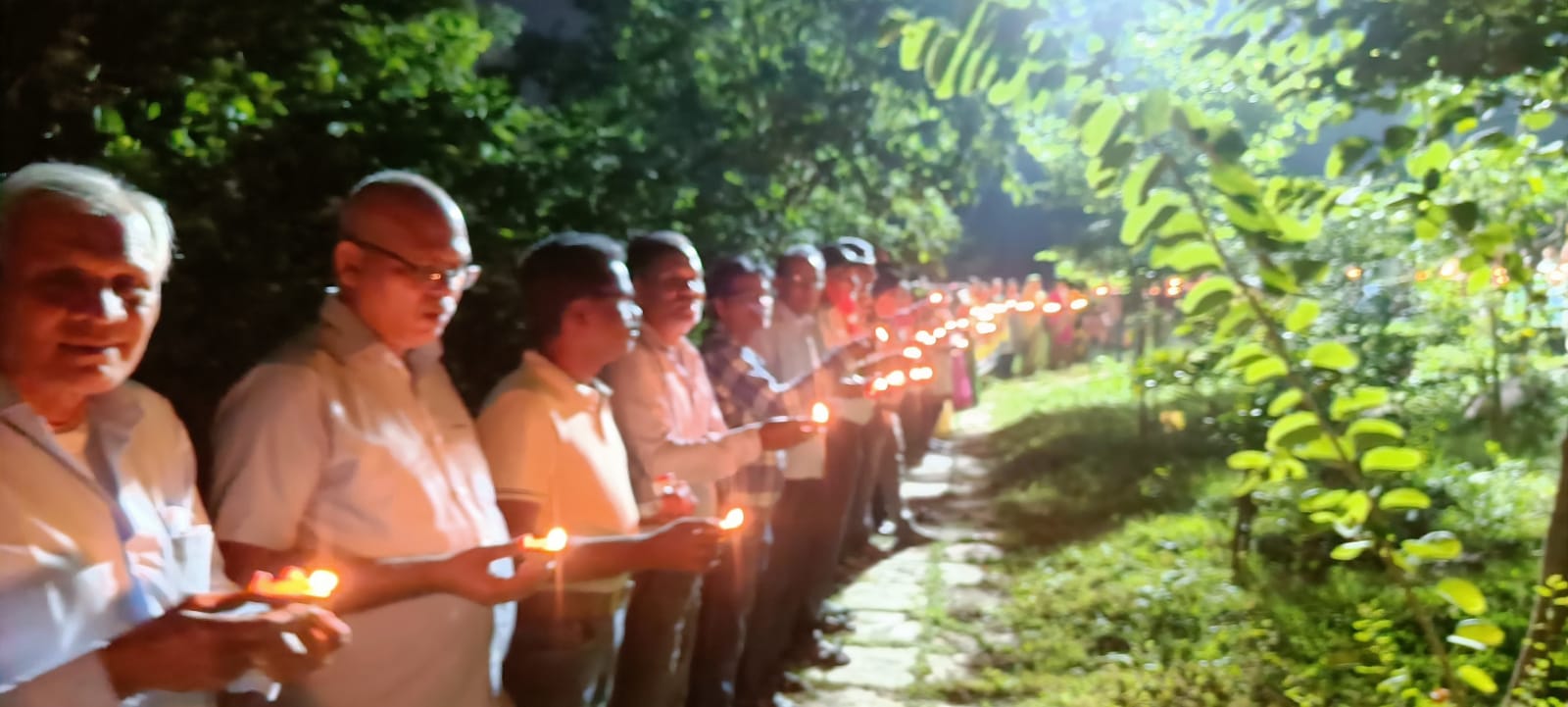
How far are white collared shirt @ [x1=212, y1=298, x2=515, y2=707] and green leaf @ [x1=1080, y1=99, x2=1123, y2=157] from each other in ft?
4.87

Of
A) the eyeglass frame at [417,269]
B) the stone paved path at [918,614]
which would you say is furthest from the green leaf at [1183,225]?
the stone paved path at [918,614]

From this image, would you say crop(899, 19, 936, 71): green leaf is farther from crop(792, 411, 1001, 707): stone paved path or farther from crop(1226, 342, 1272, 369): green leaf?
crop(792, 411, 1001, 707): stone paved path

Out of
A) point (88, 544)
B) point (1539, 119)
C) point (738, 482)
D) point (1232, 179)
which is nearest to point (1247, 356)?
point (1232, 179)

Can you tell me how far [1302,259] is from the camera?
1860 millimetres

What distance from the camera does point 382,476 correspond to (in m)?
2.10

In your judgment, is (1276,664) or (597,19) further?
(597,19)

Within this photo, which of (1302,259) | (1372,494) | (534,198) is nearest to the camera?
(1302,259)

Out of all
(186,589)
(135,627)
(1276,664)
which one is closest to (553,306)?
(186,589)

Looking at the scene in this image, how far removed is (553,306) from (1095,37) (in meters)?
1.60

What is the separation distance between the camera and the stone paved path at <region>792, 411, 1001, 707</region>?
4875 millimetres

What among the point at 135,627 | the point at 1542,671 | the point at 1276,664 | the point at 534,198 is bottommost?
the point at 1276,664

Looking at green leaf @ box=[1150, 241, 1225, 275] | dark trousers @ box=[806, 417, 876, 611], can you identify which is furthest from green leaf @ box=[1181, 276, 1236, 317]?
dark trousers @ box=[806, 417, 876, 611]

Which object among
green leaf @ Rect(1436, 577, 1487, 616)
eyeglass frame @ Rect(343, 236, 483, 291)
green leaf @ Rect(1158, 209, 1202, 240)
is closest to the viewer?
green leaf @ Rect(1158, 209, 1202, 240)

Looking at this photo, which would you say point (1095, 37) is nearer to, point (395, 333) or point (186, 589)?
point (395, 333)
